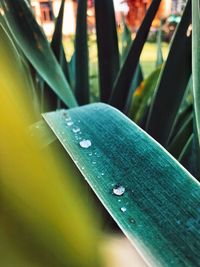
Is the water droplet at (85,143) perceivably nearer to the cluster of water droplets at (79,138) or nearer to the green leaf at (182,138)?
the cluster of water droplets at (79,138)

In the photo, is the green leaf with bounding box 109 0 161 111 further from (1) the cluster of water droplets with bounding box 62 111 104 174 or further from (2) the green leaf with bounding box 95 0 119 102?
(1) the cluster of water droplets with bounding box 62 111 104 174

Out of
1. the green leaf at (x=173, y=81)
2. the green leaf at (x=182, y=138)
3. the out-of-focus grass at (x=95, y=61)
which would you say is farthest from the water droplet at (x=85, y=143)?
the out-of-focus grass at (x=95, y=61)

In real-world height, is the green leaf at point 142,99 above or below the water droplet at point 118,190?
below

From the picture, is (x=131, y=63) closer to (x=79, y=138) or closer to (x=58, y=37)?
(x=58, y=37)

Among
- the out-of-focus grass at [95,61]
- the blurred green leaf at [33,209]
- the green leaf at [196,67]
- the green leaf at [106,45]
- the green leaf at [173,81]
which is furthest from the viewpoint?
the out-of-focus grass at [95,61]

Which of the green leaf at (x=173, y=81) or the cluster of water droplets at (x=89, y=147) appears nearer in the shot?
the cluster of water droplets at (x=89, y=147)

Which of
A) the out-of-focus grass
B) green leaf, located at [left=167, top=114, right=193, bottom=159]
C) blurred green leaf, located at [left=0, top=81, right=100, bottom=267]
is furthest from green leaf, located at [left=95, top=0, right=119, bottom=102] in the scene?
the out-of-focus grass

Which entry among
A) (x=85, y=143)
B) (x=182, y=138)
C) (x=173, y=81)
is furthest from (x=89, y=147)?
(x=182, y=138)
